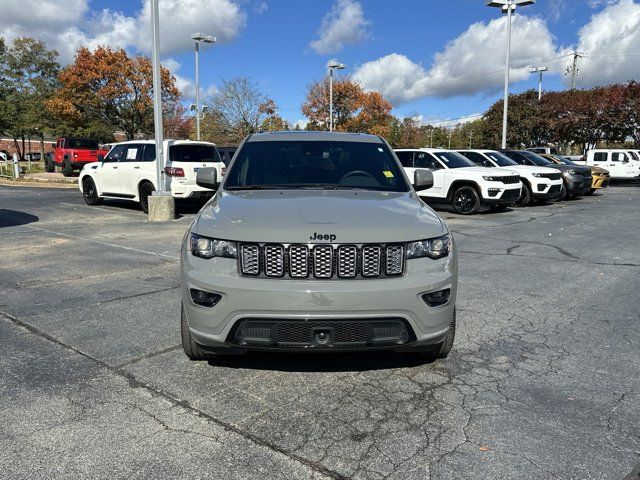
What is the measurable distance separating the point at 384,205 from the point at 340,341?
1.12 metres

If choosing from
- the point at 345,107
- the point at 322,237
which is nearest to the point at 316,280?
the point at 322,237

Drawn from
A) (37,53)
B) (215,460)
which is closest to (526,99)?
(37,53)

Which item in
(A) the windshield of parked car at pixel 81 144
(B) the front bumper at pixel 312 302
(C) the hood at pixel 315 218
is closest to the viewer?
(B) the front bumper at pixel 312 302

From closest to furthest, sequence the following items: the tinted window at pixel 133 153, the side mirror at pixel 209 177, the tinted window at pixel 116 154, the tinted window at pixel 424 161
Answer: the side mirror at pixel 209 177 → the tinted window at pixel 133 153 → the tinted window at pixel 116 154 → the tinted window at pixel 424 161

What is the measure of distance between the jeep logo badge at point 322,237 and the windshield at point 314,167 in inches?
46.1

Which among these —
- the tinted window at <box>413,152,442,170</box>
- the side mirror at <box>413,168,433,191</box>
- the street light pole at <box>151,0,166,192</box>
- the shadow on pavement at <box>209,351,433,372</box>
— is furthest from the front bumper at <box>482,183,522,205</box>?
the shadow on pavement at <box>209,351,433,372</box>

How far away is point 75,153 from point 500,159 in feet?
70.8

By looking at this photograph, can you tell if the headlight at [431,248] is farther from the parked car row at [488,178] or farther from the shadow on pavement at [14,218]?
the parked car row at [488,178]

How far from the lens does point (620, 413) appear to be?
3162mm

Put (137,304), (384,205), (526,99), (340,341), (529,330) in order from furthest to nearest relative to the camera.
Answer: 1. (526,99)
2. (137,304)
3. (529,330)
4. (384,205)
5. (340,341)

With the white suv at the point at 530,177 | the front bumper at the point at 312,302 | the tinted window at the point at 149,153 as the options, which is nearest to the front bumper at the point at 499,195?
the white suv at the point at 530,177

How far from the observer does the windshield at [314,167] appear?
443 cm

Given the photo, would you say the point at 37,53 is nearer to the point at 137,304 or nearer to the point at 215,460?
the point at 137,304

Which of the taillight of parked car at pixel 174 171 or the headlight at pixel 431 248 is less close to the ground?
the taillight of parked car at pixel 174 171
